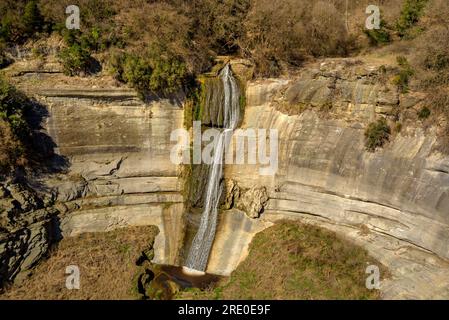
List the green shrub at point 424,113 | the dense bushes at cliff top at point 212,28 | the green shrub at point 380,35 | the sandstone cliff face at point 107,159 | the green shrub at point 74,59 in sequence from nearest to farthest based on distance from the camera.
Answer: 1. the green shrub at point 424,113
2. the sandstone cliff face at point 107,159
3. the green shrub at point 74,59
4. the dense bushes at cliff top at point 212,28
5. the green shrub at point 380,35

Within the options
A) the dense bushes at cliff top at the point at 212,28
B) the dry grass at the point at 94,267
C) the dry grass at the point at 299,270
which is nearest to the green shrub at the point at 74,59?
the dense bushes at cliff top at the point at 212,28

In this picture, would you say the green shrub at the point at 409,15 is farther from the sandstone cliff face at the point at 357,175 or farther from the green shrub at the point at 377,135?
the green shrub at the point at 377,135

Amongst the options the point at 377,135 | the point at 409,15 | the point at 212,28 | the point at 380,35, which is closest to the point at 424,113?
the point at 377,135

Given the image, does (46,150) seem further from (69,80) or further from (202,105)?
(202,105)

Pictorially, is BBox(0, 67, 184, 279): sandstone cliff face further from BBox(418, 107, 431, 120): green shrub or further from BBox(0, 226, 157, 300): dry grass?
BBox(418, 107, 431, 120): green shrub

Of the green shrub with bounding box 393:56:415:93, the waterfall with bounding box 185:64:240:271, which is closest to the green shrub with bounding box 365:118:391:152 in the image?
the green shrub with bounding box 393:56:415:93
